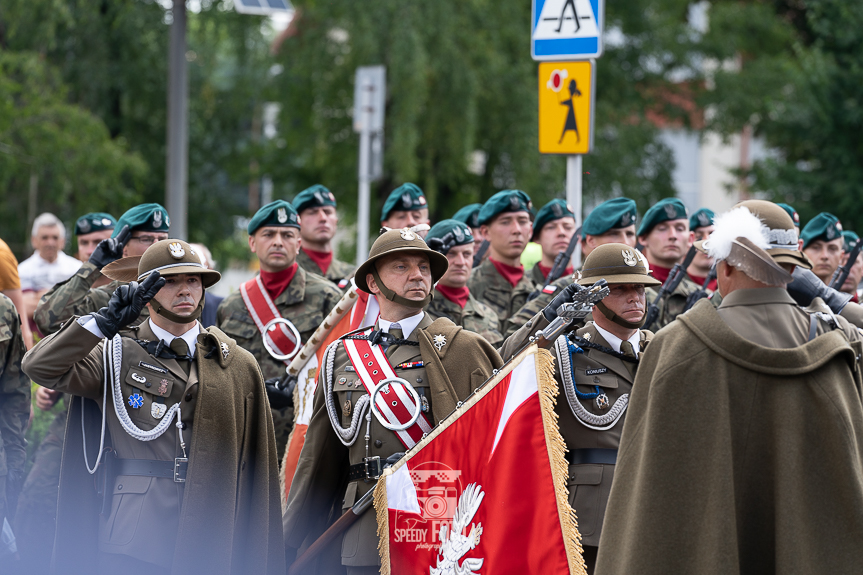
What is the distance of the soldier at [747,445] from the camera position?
11.6 feet

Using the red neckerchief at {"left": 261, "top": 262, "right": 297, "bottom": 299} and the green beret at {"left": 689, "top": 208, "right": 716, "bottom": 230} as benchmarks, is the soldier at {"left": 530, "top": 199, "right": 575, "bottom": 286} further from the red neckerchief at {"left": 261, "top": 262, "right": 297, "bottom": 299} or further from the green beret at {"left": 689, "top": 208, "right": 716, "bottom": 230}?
the red neckerchief at {"left": 261, "top": 262, "right": 297, "bottom": 299}

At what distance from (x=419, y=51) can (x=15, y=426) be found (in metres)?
12.5

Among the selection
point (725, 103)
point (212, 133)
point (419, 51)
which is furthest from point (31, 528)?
point (725, 103)

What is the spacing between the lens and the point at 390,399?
16.5ft

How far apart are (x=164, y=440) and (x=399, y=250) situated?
139 cm

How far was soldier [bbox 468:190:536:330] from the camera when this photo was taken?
8.34 meters

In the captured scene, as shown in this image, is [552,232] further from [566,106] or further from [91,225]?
[91,225]

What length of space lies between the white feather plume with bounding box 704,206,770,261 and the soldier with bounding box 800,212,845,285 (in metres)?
4.87

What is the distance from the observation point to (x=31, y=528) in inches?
273

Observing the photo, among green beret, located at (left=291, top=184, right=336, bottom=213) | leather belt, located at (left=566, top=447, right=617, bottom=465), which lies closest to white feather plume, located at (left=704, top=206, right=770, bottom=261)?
leather belt, located at (left=566, top=447, right=617, bottom=465)

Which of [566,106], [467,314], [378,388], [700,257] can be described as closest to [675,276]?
[700,257]

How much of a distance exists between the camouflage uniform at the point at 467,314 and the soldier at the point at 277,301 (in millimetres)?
771

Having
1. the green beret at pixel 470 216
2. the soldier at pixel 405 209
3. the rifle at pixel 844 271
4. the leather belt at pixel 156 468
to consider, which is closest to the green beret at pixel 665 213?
the rifle at pixel 844 271

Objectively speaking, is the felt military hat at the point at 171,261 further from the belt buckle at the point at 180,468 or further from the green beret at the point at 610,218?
the green beret at the point at 610,218
